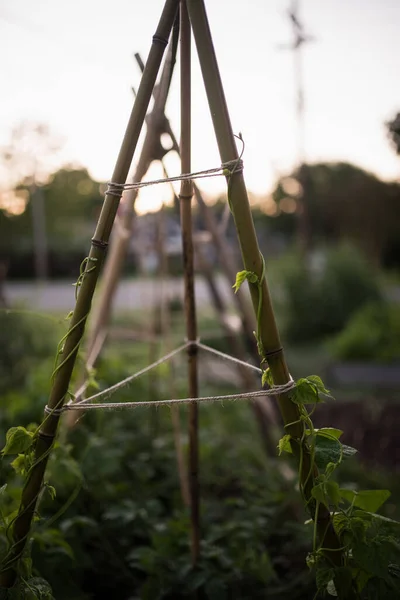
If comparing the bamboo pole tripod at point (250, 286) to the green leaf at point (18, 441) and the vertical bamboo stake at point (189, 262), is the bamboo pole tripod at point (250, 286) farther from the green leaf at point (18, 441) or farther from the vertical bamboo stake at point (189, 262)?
the vertical bamboo stake at point (189, 262)

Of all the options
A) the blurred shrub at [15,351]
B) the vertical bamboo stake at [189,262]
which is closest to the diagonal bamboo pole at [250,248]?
the vertical bamboo stake at [189,262]

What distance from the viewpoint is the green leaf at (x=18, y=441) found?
130cm

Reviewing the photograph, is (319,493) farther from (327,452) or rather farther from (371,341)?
(371,341)

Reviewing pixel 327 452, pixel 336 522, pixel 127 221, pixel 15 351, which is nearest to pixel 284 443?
pixel 327 452

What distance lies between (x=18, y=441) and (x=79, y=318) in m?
0.33

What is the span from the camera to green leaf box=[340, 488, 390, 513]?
1.36 meters

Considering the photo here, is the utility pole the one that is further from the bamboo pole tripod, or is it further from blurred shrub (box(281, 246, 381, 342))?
the bamboo pole tripod

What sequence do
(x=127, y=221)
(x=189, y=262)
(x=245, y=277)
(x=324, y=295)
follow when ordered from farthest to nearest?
1. (x=324, y=295)
2. (x=127, y=221)
3. (x=189, y=262)
4. (x=245, y=277)

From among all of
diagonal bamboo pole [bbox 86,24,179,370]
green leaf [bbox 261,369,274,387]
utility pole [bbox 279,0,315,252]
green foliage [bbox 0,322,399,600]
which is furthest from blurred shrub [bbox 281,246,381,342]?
green leaf [bbox 261,369,274,387]

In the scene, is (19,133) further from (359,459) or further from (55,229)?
(55,229)

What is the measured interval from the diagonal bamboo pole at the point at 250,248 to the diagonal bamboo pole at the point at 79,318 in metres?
0.11

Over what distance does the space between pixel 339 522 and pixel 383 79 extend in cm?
225

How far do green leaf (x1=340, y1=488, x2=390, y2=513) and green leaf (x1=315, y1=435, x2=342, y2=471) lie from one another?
0.36ft

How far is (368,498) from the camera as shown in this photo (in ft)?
4.50
